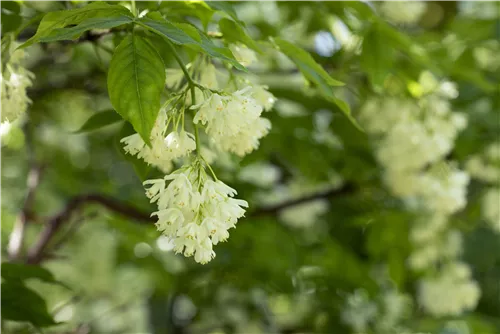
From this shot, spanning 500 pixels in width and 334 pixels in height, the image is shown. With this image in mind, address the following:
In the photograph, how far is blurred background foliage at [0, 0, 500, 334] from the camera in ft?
6.91

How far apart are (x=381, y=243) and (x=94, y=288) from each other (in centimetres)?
208

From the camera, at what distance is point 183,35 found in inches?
35.0

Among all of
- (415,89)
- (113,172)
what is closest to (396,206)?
(415,89)

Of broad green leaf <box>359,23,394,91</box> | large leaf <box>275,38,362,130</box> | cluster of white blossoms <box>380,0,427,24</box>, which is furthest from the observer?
cluster of white blossoms <box>380,0,427,24</box>

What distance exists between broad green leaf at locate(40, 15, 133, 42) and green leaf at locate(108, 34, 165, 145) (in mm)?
76

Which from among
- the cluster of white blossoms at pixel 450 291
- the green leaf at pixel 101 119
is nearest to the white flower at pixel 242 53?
the green leaf at pixel 101 119

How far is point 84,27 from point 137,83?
0.12m

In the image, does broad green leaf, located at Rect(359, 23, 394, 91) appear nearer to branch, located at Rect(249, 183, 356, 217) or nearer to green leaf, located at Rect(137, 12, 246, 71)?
green leaf, located at Rect(137, 12, 246, 71)

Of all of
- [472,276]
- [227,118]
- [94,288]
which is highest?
[227,118]

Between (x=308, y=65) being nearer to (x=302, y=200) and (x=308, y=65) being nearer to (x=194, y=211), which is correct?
(x=194, y=211)

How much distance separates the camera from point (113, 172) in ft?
11.4

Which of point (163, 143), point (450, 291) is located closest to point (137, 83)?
point (163, 143)

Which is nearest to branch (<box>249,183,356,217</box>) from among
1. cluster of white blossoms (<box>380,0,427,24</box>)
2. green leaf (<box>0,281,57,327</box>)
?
cluster of white blossoms (<box>380,0,427,24</box>)

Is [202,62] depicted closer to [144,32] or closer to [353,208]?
[144,32]
